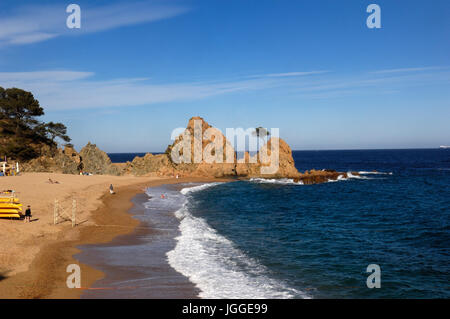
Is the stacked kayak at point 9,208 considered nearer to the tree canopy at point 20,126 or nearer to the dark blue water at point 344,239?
the dark blue water at point 344,239

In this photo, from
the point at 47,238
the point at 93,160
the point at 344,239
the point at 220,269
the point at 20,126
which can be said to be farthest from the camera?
the point at 93,160

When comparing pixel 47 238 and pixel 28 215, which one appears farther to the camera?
pixel 28 215

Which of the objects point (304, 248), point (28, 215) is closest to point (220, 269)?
point (304, 248)

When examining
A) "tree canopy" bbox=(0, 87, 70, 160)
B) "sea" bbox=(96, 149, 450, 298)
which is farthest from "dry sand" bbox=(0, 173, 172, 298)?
"tree canopy" bbox=(0, 87, 70, 160)

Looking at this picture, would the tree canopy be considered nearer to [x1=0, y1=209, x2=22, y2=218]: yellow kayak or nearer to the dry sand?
the dry sand

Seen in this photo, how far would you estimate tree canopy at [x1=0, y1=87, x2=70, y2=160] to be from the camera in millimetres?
67188

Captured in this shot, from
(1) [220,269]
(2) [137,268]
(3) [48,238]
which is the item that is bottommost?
(1) [220,269]

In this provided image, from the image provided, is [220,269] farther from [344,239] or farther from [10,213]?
[10,213]

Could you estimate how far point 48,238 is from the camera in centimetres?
2131

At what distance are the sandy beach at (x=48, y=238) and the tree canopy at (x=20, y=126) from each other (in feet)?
112

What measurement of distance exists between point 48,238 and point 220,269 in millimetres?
12683

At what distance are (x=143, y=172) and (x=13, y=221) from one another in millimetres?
63276

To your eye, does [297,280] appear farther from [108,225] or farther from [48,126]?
[48,126]

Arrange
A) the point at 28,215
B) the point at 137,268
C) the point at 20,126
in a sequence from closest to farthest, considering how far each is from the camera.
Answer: the point at 137,268 → the point at 28,215 → the point at 20,126
